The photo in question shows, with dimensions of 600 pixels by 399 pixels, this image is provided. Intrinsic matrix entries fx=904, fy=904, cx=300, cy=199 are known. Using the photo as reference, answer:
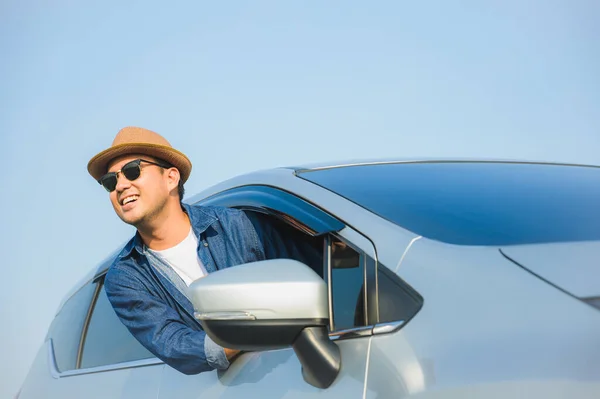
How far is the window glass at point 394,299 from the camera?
2.00 metres

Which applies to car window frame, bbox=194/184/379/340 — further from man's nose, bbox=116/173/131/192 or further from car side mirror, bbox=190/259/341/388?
man's nose, bbox=116/173/131/192

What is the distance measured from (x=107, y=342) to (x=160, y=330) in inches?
31.8

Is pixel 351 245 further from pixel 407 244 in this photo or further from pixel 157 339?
pixel 157 339

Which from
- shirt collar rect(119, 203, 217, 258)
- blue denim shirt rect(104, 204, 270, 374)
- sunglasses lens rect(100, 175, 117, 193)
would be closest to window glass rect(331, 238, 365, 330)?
blue denim shirt rect(104, 204, 270, 374)

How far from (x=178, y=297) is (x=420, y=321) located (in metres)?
1.32

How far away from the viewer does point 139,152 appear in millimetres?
3475

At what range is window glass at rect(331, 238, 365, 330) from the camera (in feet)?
7.22

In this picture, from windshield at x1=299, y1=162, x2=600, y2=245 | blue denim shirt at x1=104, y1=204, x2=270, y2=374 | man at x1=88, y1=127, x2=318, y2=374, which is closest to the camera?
windshield at x1=299, y1=162, x2=600, y2=245

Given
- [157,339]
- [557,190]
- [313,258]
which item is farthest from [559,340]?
[157,339]

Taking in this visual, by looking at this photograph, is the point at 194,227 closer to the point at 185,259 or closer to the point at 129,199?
the point at 185,259

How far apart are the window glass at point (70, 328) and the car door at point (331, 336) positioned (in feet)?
3.65

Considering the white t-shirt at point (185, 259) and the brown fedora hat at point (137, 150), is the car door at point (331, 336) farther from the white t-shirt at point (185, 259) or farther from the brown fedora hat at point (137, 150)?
the brown fedora hat at point (137, 150)

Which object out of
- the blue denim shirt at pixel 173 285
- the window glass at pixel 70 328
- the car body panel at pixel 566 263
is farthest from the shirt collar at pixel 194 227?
the car body panel at pixel 566 263

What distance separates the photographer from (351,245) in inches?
90.3
